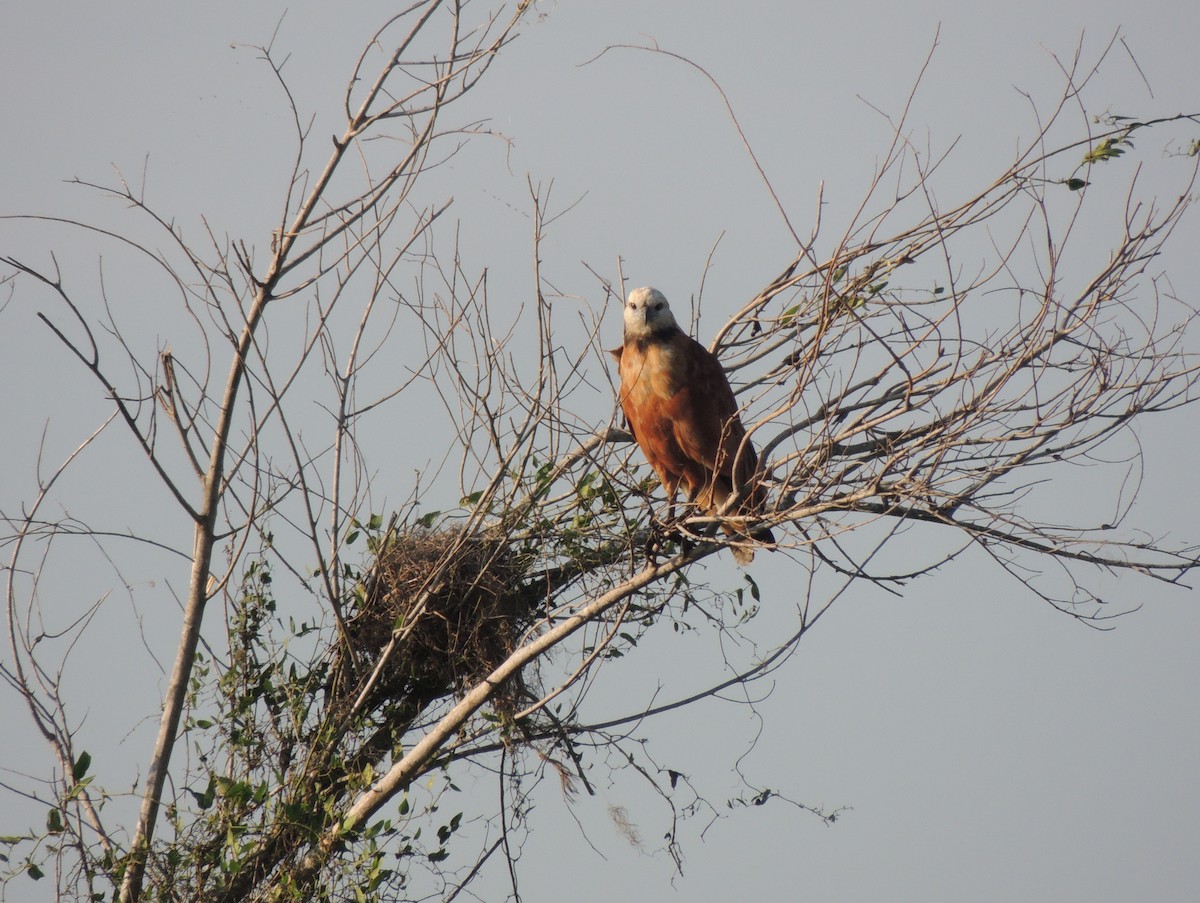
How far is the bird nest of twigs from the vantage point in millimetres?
4531

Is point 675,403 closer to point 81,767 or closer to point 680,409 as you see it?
point 680,409

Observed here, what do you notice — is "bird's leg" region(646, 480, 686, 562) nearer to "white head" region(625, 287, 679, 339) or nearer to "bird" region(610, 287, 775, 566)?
"bird" region(610, 287, 775, 566)

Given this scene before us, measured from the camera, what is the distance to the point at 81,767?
12.5 feet

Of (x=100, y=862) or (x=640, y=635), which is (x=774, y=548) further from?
(x=100, y=862)

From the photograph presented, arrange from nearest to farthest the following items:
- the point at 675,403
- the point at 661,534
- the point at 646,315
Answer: the point at 661,534, the point at 675,403, the point at 646,315

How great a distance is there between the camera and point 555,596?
Result: 15.2ft

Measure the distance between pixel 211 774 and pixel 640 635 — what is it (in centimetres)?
157

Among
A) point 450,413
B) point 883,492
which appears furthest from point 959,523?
point 450,413

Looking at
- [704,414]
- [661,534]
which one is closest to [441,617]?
[661,534]

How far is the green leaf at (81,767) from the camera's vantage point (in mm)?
3812

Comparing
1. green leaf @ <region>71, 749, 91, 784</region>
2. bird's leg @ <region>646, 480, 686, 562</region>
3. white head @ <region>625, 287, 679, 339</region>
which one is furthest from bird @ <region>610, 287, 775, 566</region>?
green leaf @ <region>71, 749, 91, 784</region>

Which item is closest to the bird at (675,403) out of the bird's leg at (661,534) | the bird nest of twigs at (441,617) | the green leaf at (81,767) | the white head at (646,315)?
the white head at (646,315)

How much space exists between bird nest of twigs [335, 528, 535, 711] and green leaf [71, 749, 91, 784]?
947 millimetres

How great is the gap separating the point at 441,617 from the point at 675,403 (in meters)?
1.18
